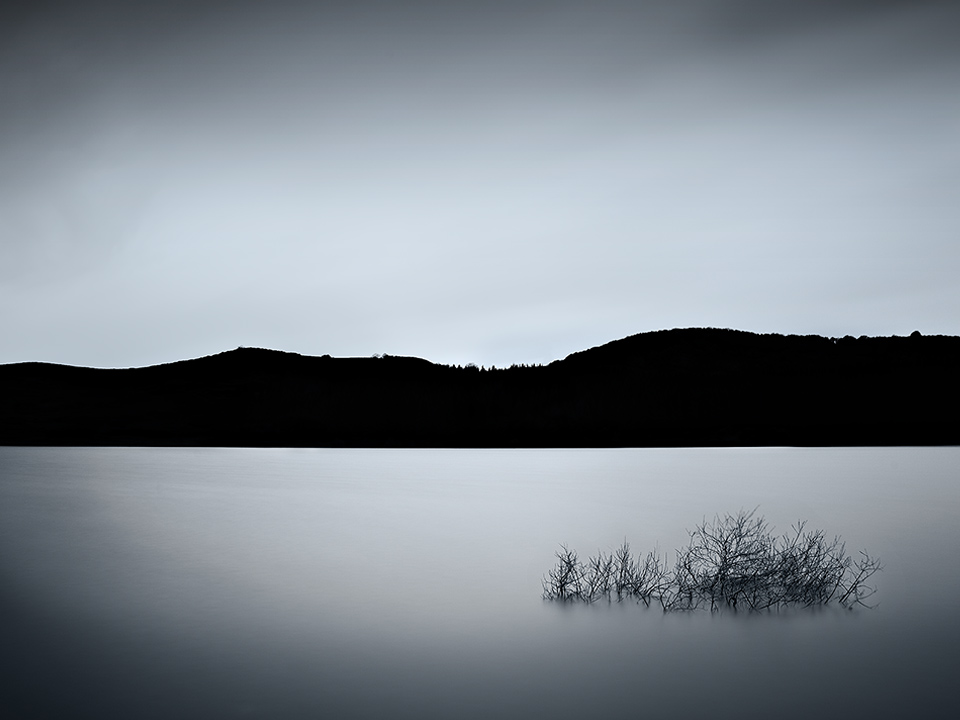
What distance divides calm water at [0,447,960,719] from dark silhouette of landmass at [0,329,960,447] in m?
81.8

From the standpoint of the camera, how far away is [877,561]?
16.2 metres

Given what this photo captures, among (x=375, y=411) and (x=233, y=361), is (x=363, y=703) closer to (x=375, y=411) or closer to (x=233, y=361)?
(x=375, y=411)

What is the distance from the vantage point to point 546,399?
376 ft

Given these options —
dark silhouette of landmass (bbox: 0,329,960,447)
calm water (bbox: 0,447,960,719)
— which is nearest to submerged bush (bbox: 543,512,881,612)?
calm water (bbox: 0,447,960,719)

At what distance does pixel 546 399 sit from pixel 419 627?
104m

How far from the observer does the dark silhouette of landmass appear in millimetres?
105812

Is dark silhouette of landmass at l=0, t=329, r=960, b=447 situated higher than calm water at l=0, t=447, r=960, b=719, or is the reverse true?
dark silhouette of landmass at l=0, t=329, r=960, b=447

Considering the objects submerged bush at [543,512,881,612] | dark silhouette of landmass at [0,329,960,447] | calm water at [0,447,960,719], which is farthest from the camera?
dark silhouette of landmass at [0,329,960,447]

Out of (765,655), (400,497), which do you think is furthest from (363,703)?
(400,497)

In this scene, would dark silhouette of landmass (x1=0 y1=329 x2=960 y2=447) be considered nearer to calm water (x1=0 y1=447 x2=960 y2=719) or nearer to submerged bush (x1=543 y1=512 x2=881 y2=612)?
calm water (x1=0 y1=447 x2=960 y2=719)

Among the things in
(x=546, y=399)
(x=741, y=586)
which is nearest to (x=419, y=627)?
(x=741, y=586)

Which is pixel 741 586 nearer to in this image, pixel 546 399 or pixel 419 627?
pixel 419 627

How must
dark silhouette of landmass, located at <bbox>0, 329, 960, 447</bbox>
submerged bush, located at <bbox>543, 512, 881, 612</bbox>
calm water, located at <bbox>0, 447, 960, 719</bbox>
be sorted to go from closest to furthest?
calm water, located at <bbox>0, 447, 960, 719</bbox>
submerged bush, located at <bbox>543, 512, 881, 612</bbox>
dark silhouette of landmass, located at <bbox>0, 329, 960, 447</bbox>

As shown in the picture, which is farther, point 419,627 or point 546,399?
point 546,399
